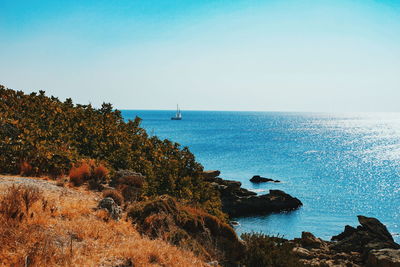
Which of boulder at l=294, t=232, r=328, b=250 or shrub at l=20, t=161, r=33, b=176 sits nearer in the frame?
shrub at l=20, t=161, r=33, b=176

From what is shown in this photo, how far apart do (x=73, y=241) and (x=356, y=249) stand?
30.0 meters

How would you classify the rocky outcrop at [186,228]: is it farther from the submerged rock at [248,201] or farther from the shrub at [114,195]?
the submerged rock at [248,201]

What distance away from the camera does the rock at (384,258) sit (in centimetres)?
2253

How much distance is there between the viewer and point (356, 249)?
30.4 m

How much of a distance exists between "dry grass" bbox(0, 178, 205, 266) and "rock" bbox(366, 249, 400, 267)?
20225 millimetres

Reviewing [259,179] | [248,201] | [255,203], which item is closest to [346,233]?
[255,203]

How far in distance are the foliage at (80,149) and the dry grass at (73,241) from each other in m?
4.61

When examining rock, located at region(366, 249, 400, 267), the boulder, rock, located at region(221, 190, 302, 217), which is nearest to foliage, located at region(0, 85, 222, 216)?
rock, located at region(366, 249, 400, 267)

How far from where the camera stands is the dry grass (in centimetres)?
603

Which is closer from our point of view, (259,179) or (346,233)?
(346,233)

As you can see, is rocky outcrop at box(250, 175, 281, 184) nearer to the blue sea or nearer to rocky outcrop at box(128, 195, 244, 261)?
the blue sea

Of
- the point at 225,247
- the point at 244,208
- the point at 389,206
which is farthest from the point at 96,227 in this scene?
the point at 389,206

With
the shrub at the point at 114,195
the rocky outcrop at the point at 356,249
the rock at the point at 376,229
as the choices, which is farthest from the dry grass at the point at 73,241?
the rock at the point at 376,229

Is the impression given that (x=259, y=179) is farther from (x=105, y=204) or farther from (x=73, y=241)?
(x=73, y=241)
